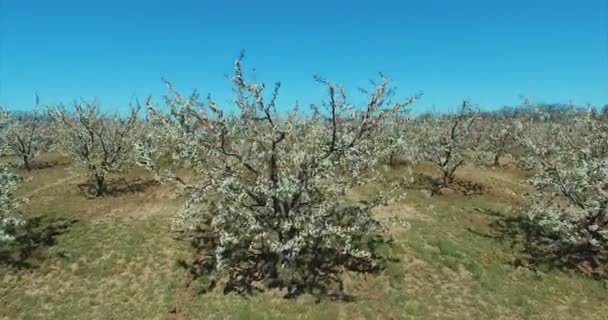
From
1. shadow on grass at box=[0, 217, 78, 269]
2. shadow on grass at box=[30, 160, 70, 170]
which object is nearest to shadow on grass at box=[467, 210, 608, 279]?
shadow on grass at box=[0, 217, 78, 269]

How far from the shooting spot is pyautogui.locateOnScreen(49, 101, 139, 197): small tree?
39406 mm

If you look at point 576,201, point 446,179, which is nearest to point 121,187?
point 446,179

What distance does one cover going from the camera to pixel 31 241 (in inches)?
1144

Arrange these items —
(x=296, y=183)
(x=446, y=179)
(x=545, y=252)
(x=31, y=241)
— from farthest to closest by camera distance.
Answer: (x=446, y=179) → (x=31, y=241) → (x=545, y=252) → (x=296, y=183)

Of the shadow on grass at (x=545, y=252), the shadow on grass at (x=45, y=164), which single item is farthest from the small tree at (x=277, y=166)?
the shadow on grass at (x=45, y=164)

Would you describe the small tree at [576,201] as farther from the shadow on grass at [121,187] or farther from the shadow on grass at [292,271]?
the shadow on grass at [121,187]

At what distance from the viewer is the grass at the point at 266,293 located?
22.6 metres

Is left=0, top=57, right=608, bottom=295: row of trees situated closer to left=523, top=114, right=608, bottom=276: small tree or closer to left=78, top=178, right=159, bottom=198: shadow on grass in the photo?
left=523, top=114, right=608, bottom=276: small tree

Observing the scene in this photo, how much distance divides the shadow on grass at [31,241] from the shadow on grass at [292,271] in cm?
844

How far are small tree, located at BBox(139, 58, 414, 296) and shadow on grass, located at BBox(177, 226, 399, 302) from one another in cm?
9

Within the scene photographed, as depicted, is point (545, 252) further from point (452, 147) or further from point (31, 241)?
point (31, 241)

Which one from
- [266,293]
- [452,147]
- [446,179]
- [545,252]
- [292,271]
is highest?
[452,147]

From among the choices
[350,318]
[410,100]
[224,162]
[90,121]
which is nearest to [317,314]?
[350,318]

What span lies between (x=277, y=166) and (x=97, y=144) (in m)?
24.0
